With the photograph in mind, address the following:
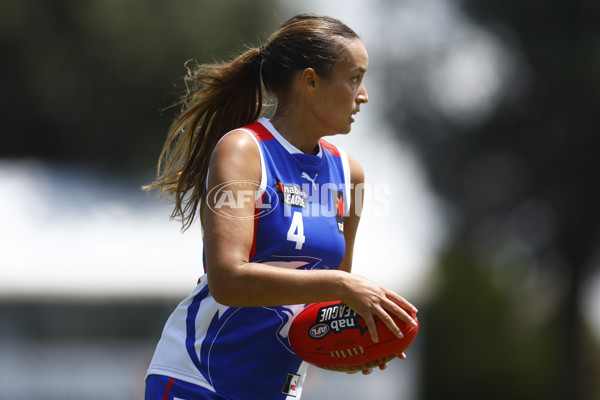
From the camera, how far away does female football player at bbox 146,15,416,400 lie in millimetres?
2889

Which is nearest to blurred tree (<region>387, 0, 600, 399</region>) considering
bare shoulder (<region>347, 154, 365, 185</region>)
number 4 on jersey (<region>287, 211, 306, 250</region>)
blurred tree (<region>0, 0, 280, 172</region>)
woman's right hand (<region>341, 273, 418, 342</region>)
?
blurred tree (<region>0, 0, 280, 172</region>)

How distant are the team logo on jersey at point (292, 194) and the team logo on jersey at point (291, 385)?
68cm

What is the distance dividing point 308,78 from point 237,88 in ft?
1.49

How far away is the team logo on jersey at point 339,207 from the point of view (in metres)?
3.38

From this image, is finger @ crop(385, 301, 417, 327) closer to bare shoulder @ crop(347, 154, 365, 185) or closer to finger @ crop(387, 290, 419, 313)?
finger @ crop(387, 290, 419, 313)

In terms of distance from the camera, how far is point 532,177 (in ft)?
63.0

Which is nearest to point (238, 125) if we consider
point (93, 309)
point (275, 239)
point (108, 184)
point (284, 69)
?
point (284, 69)

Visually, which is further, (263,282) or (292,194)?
(292,194)

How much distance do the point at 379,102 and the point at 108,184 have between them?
302 inches

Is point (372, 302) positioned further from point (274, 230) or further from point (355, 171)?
point (355, 171)

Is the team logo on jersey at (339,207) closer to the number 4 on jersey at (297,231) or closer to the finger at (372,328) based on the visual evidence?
the number 4 on jersey at (297,231)

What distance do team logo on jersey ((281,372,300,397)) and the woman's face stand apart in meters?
1.00

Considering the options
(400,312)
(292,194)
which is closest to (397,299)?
(400,312)

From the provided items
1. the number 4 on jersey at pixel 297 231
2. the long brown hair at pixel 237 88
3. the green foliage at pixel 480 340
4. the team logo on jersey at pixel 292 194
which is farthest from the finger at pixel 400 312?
the green foliage at pixel 480 340
